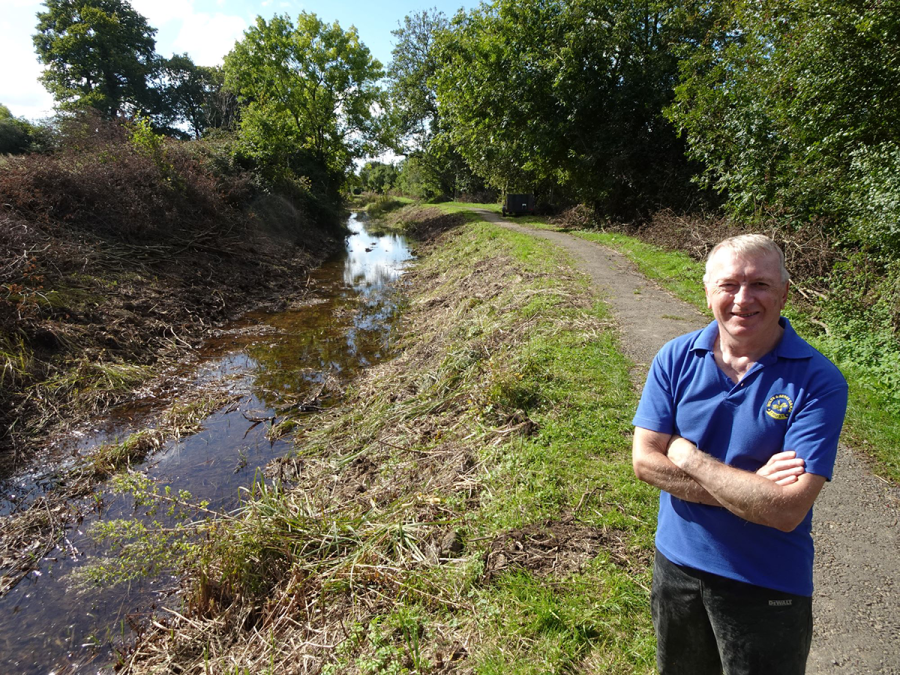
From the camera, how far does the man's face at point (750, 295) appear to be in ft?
5.95

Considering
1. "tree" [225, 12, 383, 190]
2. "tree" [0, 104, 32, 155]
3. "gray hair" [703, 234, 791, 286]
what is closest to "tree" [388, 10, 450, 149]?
"tree" [225, 12, 383, 190]

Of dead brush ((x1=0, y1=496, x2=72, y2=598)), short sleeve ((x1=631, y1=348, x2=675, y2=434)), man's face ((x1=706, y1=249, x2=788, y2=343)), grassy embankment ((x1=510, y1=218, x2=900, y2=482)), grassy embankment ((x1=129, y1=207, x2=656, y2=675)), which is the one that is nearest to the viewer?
man's face ((x1=706, y1=249, x2=788, y2=343))

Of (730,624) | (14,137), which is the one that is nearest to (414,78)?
(14,137)

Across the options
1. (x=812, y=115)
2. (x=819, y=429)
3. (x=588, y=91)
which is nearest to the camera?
(x=819, y=429)

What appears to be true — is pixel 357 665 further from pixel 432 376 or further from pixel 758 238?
pixel 432 376

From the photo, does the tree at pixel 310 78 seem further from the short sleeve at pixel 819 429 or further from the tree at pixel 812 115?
the short sleeve at pixel 819 429

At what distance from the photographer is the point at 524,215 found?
2598 centimetres

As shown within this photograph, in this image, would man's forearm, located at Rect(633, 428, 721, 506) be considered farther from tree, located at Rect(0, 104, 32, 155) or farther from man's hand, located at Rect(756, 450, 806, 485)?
tree, located at Rect(0, 104, 32, 155)

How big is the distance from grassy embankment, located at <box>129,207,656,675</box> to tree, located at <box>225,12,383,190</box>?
81.7 feet

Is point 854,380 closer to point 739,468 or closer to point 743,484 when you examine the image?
point 739,468

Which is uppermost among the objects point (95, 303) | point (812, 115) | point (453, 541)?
point (812, 115)

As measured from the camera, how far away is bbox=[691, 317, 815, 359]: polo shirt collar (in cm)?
175

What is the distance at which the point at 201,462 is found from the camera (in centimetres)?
601

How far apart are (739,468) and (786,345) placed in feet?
1.61
